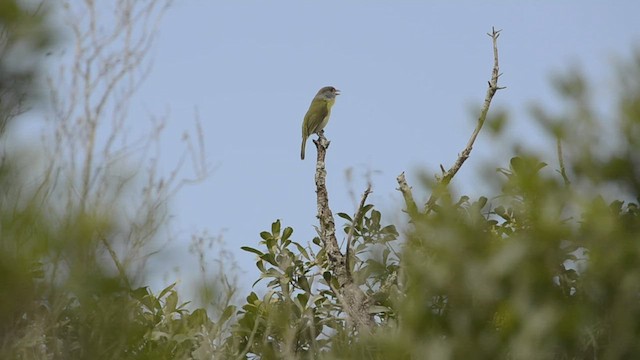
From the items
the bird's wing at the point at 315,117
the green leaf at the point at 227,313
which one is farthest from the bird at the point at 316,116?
the green leaf at the point at 227,313

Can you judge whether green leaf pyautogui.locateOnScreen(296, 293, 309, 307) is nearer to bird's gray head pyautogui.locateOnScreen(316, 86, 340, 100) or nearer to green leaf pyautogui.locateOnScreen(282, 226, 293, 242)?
green leaf pyautogui.locateOnScreen(282, 226, 293, 242)

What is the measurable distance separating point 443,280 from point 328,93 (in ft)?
29.0

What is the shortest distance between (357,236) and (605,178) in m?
2.85

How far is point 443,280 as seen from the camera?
10.2 ft

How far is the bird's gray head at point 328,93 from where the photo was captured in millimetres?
11716

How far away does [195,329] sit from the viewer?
5.88 meters

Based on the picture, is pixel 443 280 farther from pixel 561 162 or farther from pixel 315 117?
pixel 315 117

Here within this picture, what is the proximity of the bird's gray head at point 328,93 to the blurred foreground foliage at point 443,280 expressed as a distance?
552 cm

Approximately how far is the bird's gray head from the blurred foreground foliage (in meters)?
5.52

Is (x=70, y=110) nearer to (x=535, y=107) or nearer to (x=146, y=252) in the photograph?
(x=146, y=252)

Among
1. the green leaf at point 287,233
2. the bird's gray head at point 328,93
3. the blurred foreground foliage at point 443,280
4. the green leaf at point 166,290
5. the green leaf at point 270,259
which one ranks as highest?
the bird's gray head at point 328,93

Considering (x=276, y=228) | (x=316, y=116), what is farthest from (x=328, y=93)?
(x=276, y=228)

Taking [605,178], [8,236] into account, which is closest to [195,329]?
[8,236]

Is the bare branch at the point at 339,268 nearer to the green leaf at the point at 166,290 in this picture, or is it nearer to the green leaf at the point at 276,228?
the green leaf at the point at 276,228
